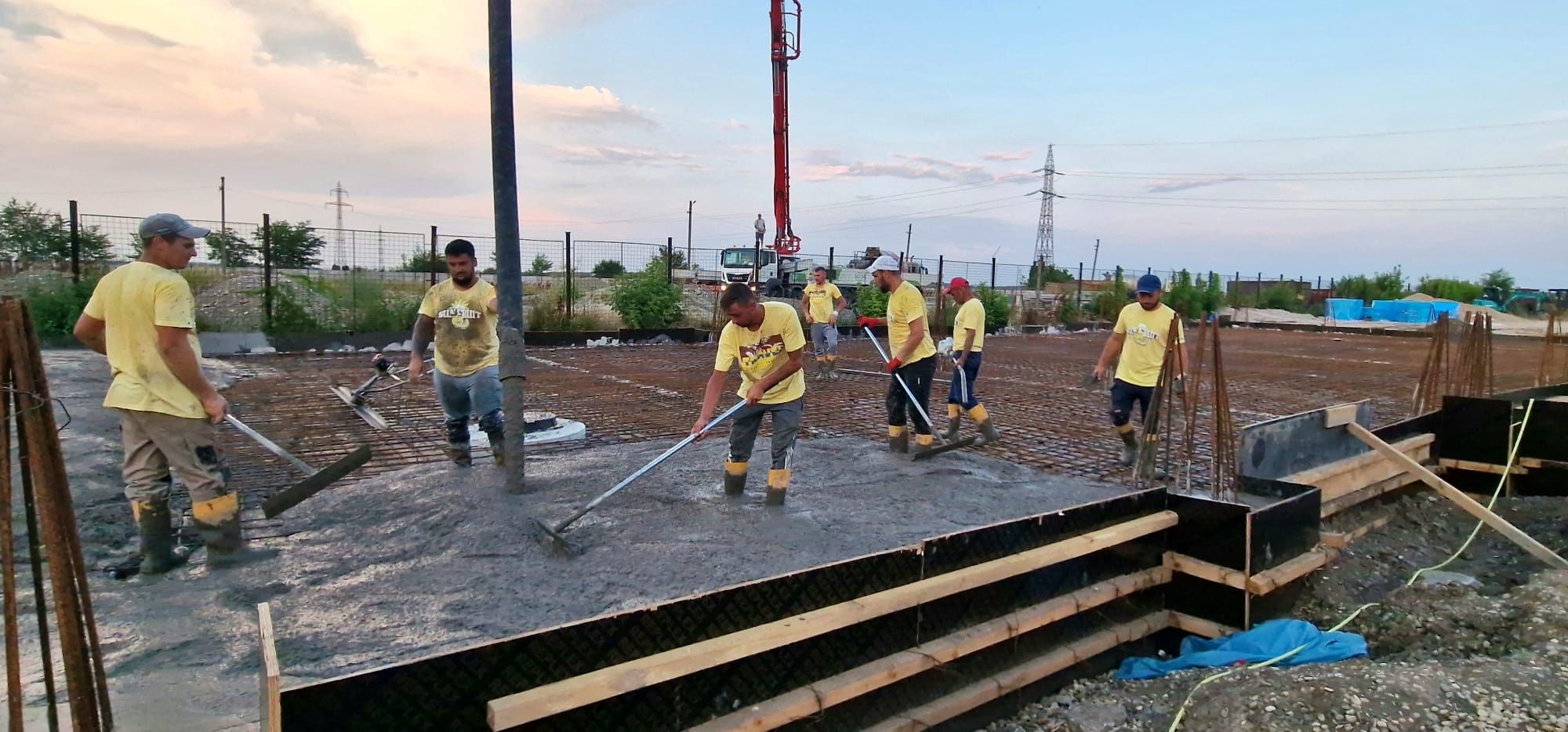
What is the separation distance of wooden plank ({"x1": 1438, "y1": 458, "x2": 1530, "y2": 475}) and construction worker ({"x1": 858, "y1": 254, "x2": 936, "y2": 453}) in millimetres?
4100

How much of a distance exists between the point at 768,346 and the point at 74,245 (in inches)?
469

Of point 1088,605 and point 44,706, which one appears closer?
point 44,706

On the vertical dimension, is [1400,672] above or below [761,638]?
below

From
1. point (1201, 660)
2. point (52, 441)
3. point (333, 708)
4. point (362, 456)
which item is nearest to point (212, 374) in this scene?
point (362, 456)

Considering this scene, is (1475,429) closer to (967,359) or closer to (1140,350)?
(1140,350)

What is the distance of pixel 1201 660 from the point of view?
388cm

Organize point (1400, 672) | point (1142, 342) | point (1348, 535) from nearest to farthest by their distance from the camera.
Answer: point (1400, 672), point (1348, 535), point (1142, 342)

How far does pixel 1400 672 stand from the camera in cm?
330

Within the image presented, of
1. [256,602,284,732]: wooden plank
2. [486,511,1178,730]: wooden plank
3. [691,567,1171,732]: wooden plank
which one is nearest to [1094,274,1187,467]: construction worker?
[691,567,1171,732]: wooden plank

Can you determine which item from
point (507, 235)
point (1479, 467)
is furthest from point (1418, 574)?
point (507, 235)

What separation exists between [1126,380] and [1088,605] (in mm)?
2669

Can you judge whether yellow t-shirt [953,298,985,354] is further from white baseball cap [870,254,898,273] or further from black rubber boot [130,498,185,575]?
black rubber boot [130,498,185,575]

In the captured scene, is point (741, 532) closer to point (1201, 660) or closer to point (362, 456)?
point (362, 456)

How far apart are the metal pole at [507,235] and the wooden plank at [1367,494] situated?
4721 mm
